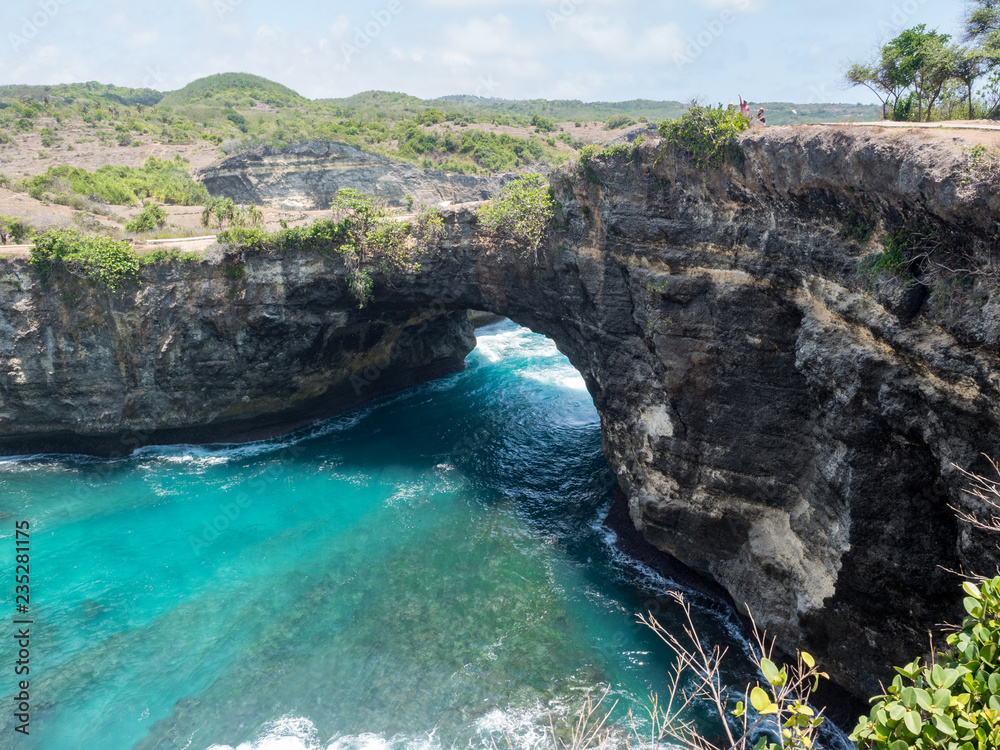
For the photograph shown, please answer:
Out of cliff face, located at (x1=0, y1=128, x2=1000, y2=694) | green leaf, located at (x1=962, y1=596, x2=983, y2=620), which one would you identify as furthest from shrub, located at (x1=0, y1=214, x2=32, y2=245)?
green leaf, located at (x1=962, y1=596, x2=983, y2=620)

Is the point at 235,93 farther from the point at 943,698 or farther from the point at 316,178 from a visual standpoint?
the point at 943,698

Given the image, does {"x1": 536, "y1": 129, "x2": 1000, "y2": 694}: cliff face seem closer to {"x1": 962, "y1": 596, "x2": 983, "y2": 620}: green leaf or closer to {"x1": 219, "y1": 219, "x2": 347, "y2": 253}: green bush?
{"x1": 962, "y1": 596, "x2": 983, "y2": 620}: green leaf

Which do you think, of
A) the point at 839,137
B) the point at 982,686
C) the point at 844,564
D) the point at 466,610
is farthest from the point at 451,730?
the point at 839,137

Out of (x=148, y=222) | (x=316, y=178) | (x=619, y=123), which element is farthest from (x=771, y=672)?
(x=619, y=123)

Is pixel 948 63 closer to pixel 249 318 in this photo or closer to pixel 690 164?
pixel 690 164

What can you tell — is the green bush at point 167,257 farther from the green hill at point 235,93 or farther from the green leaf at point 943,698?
the green hill at point 235,93

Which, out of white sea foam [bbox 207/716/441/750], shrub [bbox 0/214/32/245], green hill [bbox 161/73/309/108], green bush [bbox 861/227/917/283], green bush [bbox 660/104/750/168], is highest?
green hill [bbox 161/73/309/108]

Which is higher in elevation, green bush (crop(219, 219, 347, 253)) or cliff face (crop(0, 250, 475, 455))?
green bush (crop(219, 219, 347, 253))
